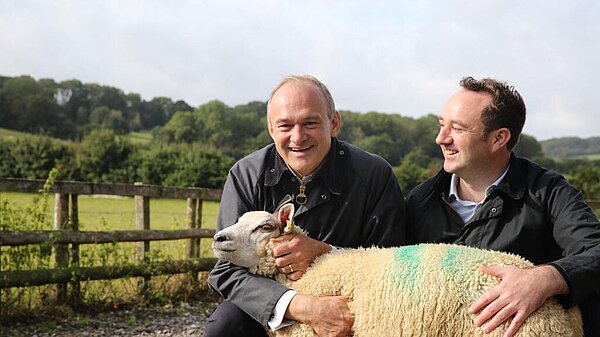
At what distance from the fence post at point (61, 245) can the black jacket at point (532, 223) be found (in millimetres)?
Result: 6084

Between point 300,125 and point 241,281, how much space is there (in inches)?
39.9

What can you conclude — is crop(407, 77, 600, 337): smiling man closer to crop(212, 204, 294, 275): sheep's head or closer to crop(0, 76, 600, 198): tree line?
crop(212, 204, 294, 275): sheep's head

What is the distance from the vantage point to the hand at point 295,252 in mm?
3875

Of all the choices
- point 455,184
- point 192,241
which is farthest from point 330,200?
point 192,241

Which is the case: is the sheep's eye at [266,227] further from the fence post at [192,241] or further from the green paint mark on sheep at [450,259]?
the fence post at [192,241]

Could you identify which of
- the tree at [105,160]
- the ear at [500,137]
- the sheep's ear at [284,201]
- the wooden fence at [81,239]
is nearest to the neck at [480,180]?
the ear at [500,137]

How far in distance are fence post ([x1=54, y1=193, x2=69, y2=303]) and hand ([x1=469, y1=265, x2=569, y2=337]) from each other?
687cm

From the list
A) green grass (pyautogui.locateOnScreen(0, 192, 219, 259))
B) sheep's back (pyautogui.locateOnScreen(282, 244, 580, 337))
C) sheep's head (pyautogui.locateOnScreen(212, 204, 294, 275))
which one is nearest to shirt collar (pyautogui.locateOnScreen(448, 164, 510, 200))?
sheep's back (pyautogui.locateOnScreen(282, 244, 580, 337))

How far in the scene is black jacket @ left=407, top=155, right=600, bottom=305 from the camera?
11.8 feet

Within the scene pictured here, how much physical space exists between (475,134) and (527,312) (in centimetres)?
121

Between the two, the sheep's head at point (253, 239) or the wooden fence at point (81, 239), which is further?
the wooden fence at point (81, 239)

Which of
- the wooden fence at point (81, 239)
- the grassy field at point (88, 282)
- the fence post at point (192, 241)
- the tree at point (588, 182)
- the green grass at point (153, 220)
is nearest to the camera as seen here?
the wooden fence at point (81, 239)

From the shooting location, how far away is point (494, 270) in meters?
3.29

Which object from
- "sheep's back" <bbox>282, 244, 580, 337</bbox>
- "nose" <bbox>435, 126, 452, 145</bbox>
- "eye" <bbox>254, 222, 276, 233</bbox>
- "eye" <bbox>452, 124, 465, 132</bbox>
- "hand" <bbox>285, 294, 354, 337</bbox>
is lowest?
"hand" <bbox>285, 294, 354, 337</bbox>
